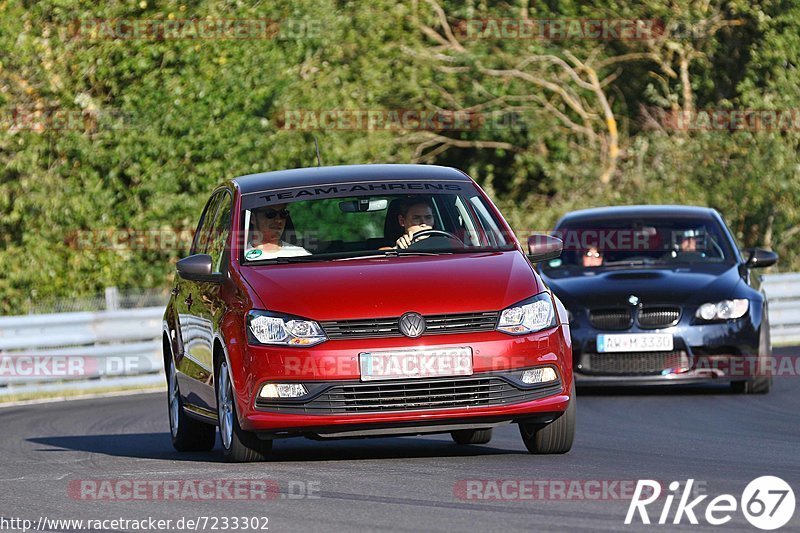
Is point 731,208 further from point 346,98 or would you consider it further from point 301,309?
point 301,309

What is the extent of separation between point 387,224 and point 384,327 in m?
1.53

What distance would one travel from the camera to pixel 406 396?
911 centimetres

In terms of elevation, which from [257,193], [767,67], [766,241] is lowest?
[766,241]

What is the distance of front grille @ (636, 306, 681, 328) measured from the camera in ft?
47.2

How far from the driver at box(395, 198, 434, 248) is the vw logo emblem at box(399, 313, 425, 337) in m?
1.25

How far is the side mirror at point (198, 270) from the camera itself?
1011 centimetres

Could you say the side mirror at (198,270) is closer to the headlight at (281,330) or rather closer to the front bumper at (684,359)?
the headlight at (281,330)

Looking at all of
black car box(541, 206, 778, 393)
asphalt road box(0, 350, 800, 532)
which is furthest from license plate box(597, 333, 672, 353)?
asphalt road box(0, 350, 800, 532)

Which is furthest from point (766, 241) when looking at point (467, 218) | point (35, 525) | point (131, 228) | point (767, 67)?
point (35, 525)

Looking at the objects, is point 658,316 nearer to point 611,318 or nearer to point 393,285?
point 611,318

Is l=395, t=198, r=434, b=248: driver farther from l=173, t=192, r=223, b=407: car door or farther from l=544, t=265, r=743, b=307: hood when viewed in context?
l=544, t=265, r=743, b=307: hood

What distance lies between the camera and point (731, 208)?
28.3m

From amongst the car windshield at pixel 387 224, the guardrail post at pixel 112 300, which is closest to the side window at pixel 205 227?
the car windshield at pixel 387 224

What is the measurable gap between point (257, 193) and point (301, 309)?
1.68 metres
